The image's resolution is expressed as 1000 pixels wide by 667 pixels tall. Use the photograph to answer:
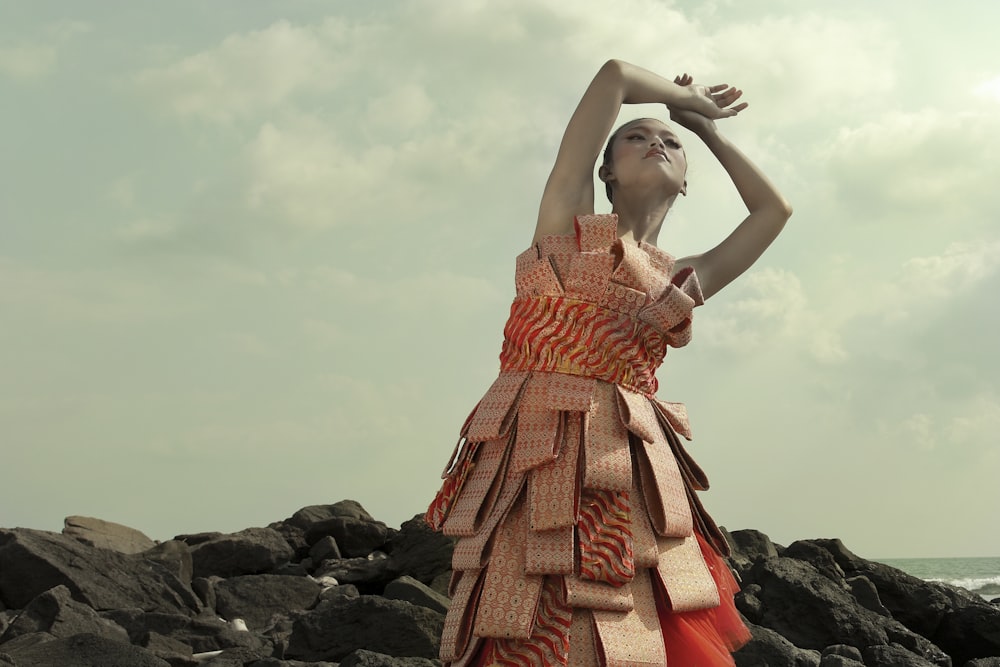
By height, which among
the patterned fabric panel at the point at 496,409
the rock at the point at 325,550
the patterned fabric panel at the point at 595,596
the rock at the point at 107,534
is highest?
the rock at the point at 107,534

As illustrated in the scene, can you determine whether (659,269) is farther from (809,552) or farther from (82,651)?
(809,552)

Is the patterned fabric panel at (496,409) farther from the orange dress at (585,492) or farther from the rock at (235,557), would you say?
the rock at (235,557)

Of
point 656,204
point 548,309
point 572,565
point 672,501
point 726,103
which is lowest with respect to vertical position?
point 572,565

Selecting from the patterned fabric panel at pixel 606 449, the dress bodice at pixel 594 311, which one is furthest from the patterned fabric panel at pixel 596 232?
the patterned fabric panel at pixel 606 449

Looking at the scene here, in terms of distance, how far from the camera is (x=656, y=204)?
12.6ft

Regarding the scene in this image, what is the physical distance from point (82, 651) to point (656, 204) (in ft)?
15.6

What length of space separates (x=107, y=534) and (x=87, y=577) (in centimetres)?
458

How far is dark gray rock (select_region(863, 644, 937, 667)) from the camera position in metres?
7.48

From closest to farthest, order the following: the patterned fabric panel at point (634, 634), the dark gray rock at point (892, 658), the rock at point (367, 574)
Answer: the patterned fabric panel at point (634, 634), the dark gray rock at point (892, 658), the rock at point (367, 574)

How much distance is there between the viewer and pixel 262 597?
10039 millimetres

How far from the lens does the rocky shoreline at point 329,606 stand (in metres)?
6.90

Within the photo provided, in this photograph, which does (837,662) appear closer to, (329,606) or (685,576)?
(329,606)

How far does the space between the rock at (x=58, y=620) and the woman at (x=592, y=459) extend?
530cm

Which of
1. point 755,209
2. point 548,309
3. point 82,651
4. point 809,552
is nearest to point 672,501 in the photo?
point 548,309
